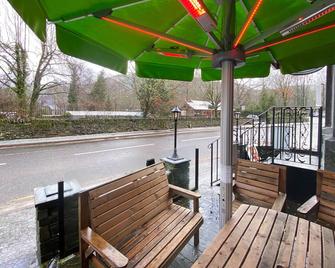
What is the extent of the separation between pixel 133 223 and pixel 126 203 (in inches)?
9.1

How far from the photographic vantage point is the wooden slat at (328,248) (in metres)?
1.50

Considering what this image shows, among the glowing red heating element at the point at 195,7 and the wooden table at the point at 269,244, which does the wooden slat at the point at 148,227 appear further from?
the glowing red heating element at the point at 195,7

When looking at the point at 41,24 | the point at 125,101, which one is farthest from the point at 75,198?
the point at 125,101

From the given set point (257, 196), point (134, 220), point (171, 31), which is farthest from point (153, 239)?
point (171, 31)

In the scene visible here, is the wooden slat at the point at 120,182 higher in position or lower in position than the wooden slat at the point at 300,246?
higher

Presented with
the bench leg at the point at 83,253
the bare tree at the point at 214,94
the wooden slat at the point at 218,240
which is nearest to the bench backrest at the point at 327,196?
the wooden slat at the point at 218,240

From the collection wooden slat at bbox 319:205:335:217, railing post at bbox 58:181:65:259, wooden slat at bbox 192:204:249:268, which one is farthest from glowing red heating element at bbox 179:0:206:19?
wooden slat at bbox 319:205:335:217

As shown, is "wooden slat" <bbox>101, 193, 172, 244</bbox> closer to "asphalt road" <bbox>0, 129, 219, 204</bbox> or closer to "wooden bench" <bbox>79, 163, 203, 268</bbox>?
"wooden bench" <bbox>79, 163, 203, 268</bbox>

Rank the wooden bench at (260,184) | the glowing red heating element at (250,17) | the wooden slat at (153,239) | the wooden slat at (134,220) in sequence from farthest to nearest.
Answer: the wooden bench at (260,184) < the wooden slat at (134,220) < the wooden slat at (153,239) < the glowing red heating element at (250,17)

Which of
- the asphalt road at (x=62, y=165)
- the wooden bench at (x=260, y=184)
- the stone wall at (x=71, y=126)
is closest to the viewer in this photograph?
the wooden bench at (x=260, y=184)

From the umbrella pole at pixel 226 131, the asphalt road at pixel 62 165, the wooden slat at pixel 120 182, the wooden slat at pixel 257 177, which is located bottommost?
the asphalt road at pixel 62 165

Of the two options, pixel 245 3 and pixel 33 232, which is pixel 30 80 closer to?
pixel 33 232

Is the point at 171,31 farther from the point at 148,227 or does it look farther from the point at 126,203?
the point at 148,227

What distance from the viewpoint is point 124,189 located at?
235cm
